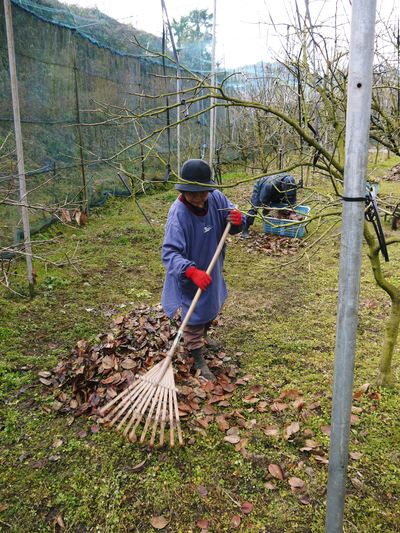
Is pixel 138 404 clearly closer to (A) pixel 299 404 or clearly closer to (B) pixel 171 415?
(B) pixel 171 415

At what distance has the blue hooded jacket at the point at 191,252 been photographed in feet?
9.96

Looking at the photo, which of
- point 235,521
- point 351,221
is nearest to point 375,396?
point 235,521

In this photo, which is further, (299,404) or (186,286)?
(186,286)

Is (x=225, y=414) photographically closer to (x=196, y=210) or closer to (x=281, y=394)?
(x=281, y=394)

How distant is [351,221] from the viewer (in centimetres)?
133

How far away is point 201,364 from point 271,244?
4.16m

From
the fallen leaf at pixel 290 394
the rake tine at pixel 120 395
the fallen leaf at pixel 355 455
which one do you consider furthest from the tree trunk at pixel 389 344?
the rake tine at pixel 120 395

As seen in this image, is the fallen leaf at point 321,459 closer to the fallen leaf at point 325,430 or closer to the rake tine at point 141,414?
the fallen leaf at point 325,430

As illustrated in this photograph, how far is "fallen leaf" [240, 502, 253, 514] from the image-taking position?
7.23 ft

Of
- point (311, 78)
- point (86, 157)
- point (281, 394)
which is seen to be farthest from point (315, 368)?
Answer: point (86, 157)

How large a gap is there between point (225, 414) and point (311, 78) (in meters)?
2.28

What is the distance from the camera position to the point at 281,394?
311cm

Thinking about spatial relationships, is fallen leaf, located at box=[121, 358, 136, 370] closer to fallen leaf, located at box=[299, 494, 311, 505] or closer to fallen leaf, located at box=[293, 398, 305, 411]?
fallen leaf, located at box=[293, 398, 305, 411]

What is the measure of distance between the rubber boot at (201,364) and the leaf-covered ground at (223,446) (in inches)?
9.7
